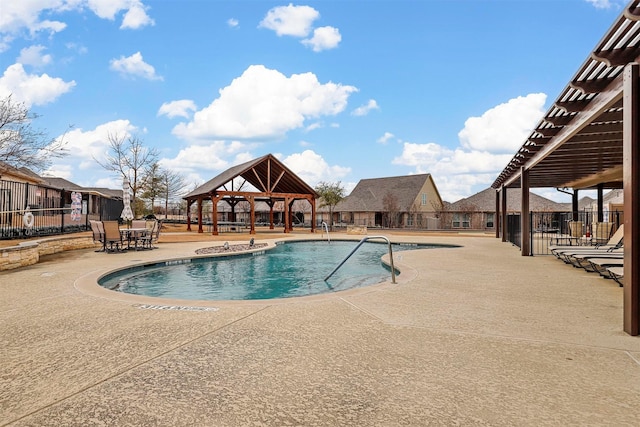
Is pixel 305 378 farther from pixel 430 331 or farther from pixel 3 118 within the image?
pixel 3 118

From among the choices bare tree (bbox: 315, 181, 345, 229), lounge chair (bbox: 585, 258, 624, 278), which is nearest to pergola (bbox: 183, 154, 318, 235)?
bare tree (bbox: 315, 181, 345, 229)

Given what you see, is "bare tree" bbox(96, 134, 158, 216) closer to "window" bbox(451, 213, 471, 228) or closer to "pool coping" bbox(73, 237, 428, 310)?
"pool coping" bbox(73, 237, 428, 310)

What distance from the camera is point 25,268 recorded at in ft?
29.4

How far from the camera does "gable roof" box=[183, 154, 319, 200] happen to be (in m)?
24.5

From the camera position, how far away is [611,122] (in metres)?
7.15

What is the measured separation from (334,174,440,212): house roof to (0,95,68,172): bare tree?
33.0 m

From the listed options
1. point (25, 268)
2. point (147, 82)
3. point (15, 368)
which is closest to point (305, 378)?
point (15, 368)

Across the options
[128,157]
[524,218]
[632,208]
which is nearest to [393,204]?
[128,157]

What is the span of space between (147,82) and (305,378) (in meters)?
17.4

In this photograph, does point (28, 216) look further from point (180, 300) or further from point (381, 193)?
point (381, 193)

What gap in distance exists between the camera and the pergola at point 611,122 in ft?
13.4

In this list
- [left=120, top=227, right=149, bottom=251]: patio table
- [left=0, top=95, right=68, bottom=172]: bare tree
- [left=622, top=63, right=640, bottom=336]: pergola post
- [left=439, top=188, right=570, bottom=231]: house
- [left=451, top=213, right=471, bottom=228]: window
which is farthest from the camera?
[left=451, top=213, right=471, bottom=228]: window

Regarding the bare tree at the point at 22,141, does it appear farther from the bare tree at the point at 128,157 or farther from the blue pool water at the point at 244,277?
the bare tree at the point at 128,157

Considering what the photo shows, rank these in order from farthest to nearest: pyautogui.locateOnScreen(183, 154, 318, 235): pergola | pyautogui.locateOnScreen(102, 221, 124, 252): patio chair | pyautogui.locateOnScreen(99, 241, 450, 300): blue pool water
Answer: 1. pyautogui.locateOnScreen(183, 154, 318, 235): pergola
2. pyautogui.locateOnScreen(102, 221, 124, 252): patio chair
3. pyautogui.locateOnScreen(99, 241, 450, 300): blue pool water
